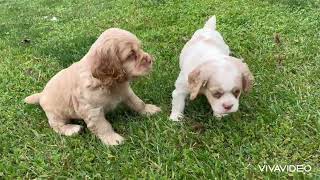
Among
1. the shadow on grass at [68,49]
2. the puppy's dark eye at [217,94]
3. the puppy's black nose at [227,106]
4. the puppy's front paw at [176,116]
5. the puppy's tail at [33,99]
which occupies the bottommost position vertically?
the shadow on grass at [68,49]

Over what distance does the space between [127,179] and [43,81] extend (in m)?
2.91

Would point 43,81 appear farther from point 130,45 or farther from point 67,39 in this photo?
point 130,45

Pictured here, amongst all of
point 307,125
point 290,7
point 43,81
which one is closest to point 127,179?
point 307,125

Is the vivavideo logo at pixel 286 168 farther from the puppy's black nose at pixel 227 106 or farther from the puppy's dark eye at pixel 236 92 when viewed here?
the puppy's dark eye at pixel 236 92

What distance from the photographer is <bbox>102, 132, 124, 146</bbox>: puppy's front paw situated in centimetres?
520

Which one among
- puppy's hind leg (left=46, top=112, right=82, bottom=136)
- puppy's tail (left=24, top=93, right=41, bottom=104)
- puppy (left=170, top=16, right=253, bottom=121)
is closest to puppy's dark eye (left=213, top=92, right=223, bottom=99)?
puppy (left=170, top=16, right=253, bottom=121)

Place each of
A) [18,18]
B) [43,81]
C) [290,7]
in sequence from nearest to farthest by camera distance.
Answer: [43,81], [290,7], [18,18]

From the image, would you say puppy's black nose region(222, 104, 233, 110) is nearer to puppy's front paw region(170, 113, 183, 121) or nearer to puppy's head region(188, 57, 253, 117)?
puppy's head region(188, 57, 253, 117)

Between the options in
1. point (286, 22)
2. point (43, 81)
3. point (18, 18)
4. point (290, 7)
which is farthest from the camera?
point (18, 18)

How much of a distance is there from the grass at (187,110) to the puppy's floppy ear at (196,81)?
0.40 metres

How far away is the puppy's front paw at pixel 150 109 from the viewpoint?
18.6ft

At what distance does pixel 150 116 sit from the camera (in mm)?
5578

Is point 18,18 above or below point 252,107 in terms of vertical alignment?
below

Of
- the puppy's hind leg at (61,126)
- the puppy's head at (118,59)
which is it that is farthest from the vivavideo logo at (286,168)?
the puppy's hind leg at (61,126)
